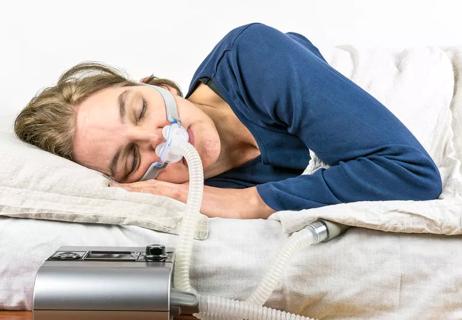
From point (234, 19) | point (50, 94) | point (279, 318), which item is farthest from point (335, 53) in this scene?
point (279, 318)

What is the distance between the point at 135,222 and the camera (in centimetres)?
96

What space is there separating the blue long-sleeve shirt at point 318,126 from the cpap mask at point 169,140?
13 cm

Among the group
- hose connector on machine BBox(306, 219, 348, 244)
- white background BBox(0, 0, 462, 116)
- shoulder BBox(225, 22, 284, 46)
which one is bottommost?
hose connector on machine BBox(306, 219, 348, 244)

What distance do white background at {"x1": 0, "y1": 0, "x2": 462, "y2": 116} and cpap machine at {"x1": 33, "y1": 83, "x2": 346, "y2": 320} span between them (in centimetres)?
129

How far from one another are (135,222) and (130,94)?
1.41ft

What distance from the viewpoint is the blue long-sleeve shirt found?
3.68ft

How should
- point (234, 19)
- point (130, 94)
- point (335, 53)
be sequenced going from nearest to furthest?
1. point (130, 94)
2. point (335, 53)
3. point (234, 19)

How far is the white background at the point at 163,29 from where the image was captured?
2.04 metres

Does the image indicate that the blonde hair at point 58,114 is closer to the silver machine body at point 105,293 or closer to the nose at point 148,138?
the nose at point 148,138

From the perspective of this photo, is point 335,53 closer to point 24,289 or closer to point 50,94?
point 50,94

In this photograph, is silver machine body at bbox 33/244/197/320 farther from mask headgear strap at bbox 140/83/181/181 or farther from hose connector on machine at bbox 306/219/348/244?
mask headgear strap at bbox 140/83/181/181

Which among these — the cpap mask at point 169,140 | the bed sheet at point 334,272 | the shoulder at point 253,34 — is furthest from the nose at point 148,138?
the bed sheet at point 334,272

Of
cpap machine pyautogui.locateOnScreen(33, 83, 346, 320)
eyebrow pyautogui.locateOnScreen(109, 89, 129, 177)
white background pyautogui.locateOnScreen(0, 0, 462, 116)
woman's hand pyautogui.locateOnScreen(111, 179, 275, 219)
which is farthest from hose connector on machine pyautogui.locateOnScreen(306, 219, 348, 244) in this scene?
white background pyautogui.locateOnScreen(0, 0, 462, 116)

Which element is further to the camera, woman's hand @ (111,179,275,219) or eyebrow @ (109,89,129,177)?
eyebrow @ (109,89,129,177)
